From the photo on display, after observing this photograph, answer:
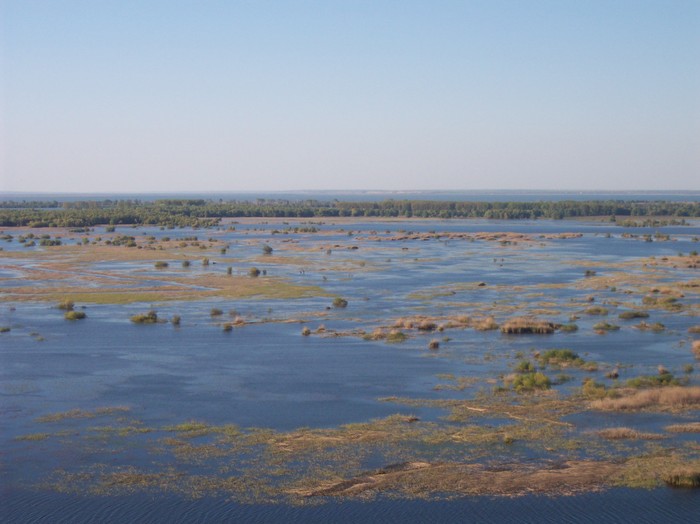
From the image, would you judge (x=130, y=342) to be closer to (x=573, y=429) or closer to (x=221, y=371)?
(x=221, y=371)

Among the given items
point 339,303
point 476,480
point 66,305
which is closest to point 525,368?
point 476,480

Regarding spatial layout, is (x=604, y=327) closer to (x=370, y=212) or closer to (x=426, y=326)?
(x=426, y=326)

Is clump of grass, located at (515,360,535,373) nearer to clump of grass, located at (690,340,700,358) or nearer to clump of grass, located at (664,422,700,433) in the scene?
clump of grass, located at (664,422,700,433)

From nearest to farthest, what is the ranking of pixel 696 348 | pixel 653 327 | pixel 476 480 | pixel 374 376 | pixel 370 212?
1. pixel 476 480
2. pixel 374 376
3. pixel 696 348
4. pixel 653 327
5. pixel 370 212

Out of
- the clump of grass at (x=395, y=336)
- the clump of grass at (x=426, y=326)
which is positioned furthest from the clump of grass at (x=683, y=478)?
the clump of grass at (x=426, y=326)

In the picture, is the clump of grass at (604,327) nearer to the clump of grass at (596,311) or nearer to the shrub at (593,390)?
the clump of grass at (596,311)

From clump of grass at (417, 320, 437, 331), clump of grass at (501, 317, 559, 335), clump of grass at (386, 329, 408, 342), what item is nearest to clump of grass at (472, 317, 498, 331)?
clump of grass at (501, 317, 559, 335)
